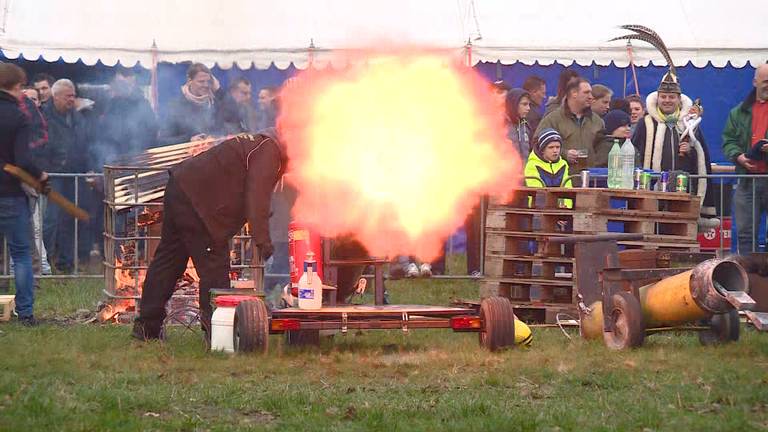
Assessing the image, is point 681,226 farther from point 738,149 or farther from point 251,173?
point 251,173

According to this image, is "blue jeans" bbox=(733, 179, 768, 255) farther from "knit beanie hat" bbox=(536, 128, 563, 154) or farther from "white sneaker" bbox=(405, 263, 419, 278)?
"white sneaker" bbox=(405, 263, 419, 278)

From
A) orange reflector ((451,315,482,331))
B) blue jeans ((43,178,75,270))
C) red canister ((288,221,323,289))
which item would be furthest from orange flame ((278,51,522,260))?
blue jeans ((43,178,75,270))

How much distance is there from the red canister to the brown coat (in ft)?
1.43

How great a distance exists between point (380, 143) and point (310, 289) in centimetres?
158

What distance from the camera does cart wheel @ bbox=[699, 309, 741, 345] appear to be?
11500 millimetres

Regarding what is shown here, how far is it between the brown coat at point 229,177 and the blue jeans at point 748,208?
6446 millimetres

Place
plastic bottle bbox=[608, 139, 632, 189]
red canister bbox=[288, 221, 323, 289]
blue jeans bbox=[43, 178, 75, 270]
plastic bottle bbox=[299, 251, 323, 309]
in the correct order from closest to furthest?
plastic bottle bbox=[299, 251, 323, 309]
red canister bbox=[288, 221, 323, 289]
plastic bottle bbox=[608, 139, 632, 189]
blue jeans bbox=[43, 178, 75, 270]

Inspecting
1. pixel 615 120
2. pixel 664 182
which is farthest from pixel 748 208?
pixel 615 120

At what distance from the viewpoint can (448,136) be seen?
12227 millimetres

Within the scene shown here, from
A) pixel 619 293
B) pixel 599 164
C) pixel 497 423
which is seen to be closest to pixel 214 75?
pixel 599 164

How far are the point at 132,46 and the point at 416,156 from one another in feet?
23.2

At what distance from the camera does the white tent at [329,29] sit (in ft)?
58.1

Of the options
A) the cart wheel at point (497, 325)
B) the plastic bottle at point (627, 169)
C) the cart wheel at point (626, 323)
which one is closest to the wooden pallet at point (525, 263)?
the plastic bottle at point (627, 169)

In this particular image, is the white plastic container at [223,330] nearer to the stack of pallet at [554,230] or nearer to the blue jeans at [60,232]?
the stack of pallet at [554,230]
